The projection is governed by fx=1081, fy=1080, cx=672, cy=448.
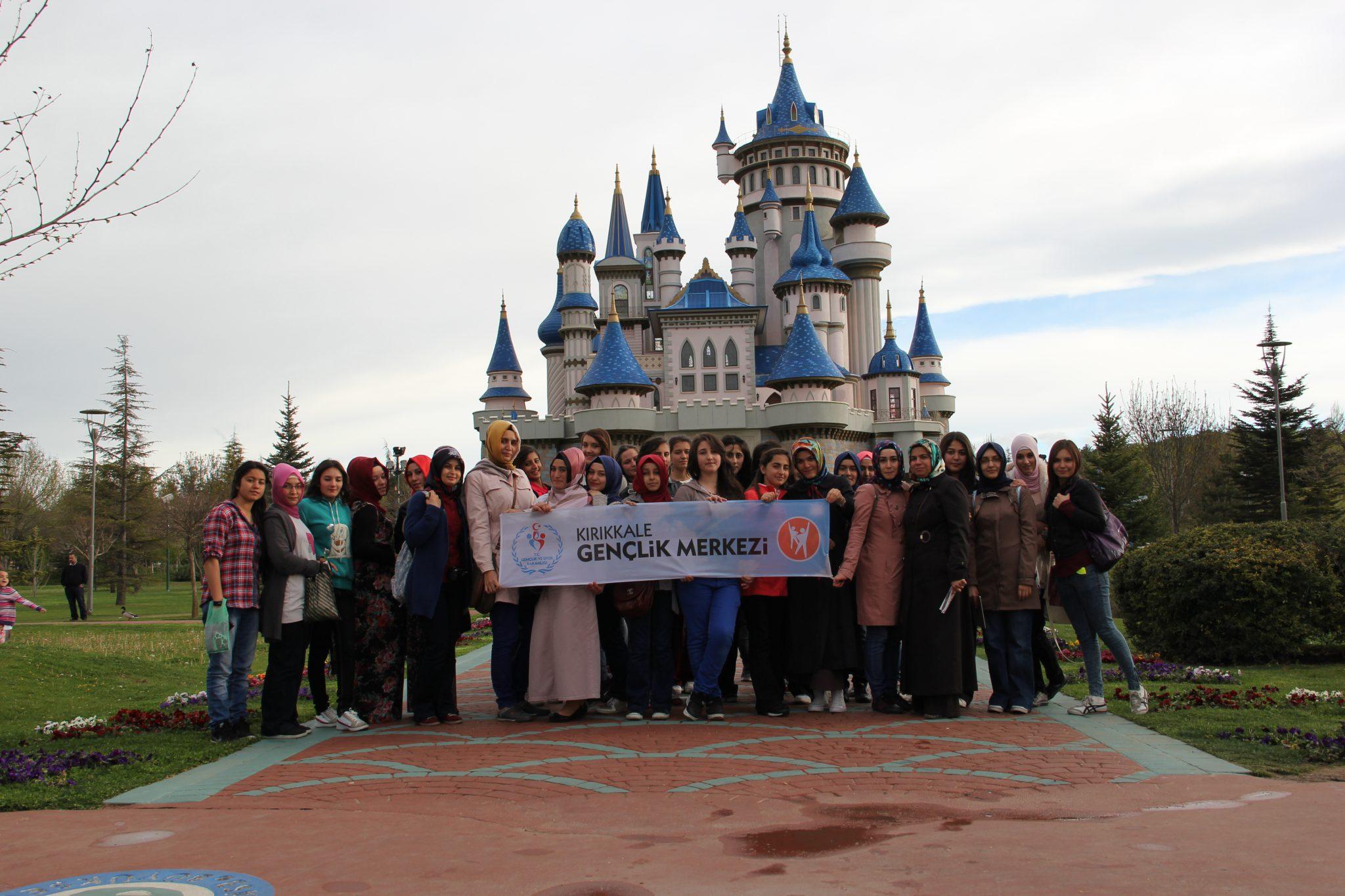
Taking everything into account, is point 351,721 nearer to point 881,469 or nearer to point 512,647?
point 512,647

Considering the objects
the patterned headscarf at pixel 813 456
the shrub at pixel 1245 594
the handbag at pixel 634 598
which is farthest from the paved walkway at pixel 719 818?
the shrub at pixel 1245 594

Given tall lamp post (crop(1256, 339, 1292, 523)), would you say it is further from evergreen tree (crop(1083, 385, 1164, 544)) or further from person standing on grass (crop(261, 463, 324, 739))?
person standing on grass (crop(261, 463, 324, 739))

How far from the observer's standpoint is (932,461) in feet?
28.4

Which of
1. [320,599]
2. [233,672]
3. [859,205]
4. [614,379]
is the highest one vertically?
[859,205]

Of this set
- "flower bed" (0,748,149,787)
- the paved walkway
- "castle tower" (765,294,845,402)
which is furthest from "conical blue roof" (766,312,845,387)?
"flower bed" (0,748,149,787)

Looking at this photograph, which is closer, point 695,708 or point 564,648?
point 695,708

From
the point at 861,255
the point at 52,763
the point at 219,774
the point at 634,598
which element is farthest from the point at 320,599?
the point at 861,255

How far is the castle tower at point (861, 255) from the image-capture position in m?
59.0

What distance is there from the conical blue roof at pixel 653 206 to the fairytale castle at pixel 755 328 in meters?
0.09

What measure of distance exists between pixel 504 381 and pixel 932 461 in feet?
188

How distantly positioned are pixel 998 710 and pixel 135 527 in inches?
1722

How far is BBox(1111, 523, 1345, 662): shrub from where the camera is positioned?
11.7 m

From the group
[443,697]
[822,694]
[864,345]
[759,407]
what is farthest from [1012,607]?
[864,345]

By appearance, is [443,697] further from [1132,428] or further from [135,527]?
[1132,428]
